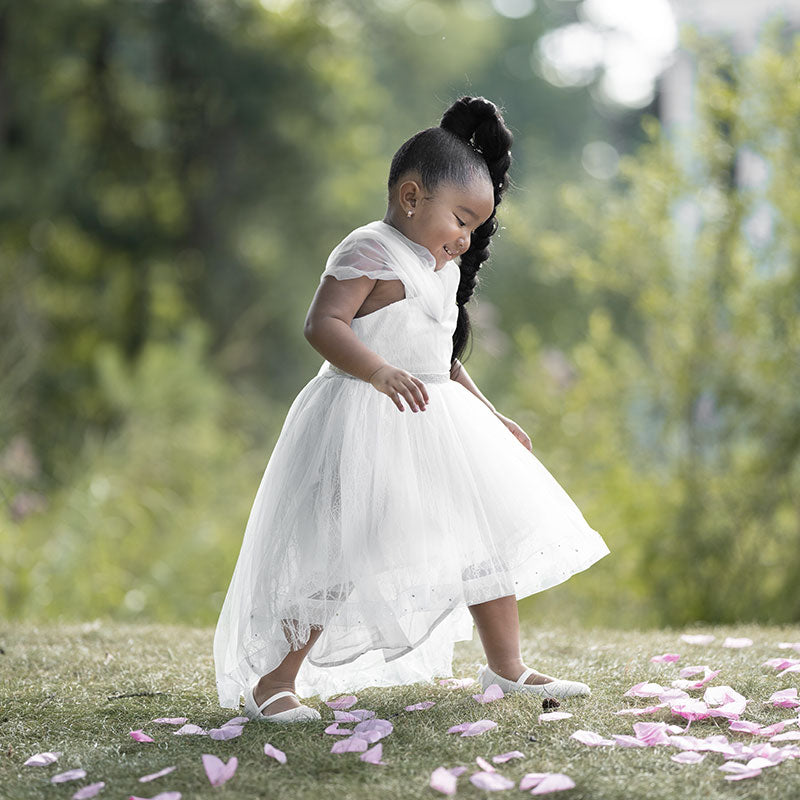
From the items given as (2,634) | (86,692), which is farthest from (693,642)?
(2,634)

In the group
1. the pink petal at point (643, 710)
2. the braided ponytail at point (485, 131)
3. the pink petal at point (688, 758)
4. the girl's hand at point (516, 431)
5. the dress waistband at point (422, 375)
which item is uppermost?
the braided ponytail at point (485, 131)

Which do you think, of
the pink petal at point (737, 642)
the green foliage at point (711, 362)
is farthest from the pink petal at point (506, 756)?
the green foliage at point (711, 362)

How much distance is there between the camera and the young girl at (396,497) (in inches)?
93.4

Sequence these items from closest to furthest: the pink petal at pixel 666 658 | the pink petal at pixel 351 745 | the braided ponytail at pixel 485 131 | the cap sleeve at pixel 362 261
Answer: the pink petal at pixel 351 745, the cap sleeve at pixel 362 261, the braided ponytail at pixel 485 131, the pink petal at pixel 666 658

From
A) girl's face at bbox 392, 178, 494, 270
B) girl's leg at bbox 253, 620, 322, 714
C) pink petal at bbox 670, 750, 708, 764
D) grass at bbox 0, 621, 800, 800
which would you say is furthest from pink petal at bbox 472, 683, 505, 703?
girl's face at bbox 392, 178, 494, 270

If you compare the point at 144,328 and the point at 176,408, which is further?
the point at 144,328

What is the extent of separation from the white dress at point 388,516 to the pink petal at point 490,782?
0.43 metres

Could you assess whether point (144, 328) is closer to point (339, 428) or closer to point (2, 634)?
point (2, 634)

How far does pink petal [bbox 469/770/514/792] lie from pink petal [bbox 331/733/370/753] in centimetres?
29

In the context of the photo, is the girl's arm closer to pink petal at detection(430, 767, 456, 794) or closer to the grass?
the grass

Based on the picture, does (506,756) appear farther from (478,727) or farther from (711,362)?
(711,362)

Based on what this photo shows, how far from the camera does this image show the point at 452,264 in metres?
2.72

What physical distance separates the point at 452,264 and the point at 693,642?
1.48 m

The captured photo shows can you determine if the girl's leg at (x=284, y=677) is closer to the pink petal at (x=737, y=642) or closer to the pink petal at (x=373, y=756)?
the pink petal at (x=373, y=756)
